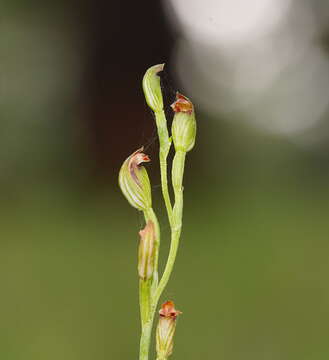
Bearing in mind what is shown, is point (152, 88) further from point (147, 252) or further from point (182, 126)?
point (147, 252)

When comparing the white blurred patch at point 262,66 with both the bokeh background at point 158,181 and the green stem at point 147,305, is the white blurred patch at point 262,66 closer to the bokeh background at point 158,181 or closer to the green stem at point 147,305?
the bokeh background at point 158,181

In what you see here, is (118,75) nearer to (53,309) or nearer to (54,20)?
(54,20)

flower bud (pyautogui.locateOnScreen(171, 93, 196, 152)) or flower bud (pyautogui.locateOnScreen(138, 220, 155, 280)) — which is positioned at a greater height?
flower bud (pyautogui.locateOnScreen(171, 93, 196, 152))

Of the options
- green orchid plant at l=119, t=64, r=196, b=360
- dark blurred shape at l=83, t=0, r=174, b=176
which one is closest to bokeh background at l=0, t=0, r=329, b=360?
dark blurred shape at l=83, t=0, r=174, b=176

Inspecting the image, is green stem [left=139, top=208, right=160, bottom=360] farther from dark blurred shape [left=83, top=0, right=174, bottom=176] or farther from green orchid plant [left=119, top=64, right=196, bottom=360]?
dark blurred shape [left=83, top=0, right=174, bottom=176]

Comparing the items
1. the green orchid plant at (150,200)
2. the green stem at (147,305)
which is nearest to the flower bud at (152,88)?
the green orchid plant at (150,200)

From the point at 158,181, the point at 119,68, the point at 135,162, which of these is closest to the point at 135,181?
the point at 135,162
